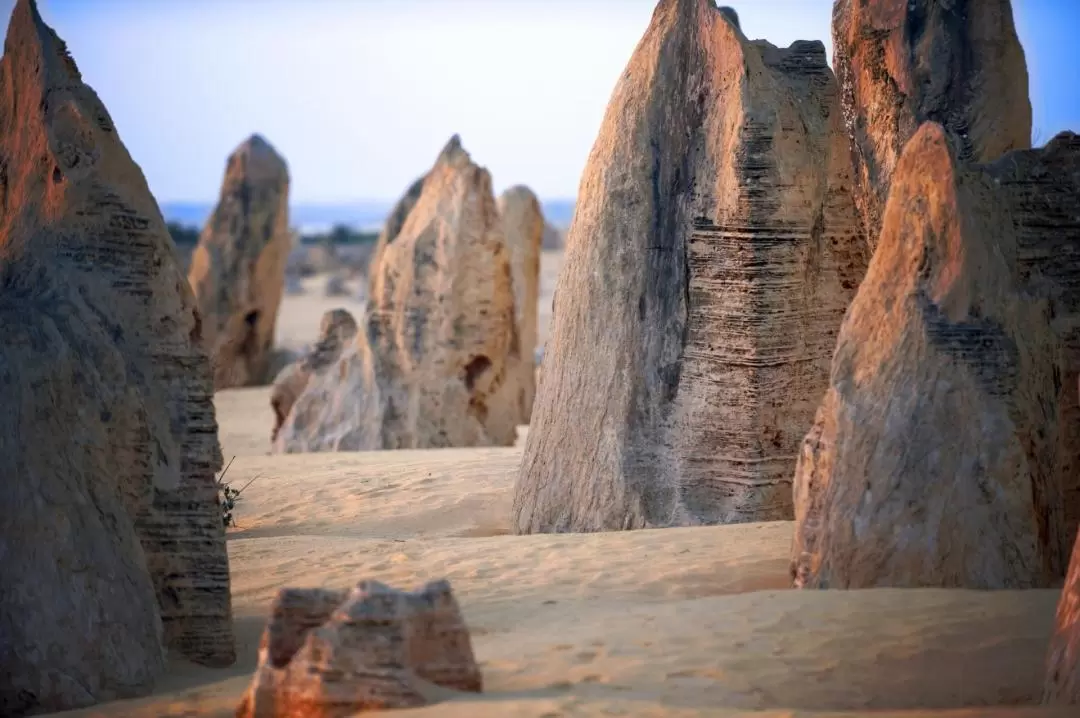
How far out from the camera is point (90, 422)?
6668 mm

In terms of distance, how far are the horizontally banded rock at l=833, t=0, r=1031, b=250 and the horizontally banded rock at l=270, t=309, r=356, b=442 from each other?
359 inches

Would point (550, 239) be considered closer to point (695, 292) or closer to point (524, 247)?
point (524, 247)

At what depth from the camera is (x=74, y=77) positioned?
7648 millimetres

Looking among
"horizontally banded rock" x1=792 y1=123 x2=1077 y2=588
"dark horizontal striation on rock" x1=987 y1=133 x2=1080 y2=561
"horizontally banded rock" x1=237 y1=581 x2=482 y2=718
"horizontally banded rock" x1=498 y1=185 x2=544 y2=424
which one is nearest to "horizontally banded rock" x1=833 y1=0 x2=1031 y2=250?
"dark horizontal striation on rock" x1=987 y1=133 x2=1080 y2=561

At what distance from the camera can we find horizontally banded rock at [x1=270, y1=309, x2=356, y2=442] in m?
18.6

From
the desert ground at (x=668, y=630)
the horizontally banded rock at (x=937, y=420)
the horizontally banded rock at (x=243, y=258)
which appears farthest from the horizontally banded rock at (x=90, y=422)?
the horizontally banded rock at (x=243, y=258)

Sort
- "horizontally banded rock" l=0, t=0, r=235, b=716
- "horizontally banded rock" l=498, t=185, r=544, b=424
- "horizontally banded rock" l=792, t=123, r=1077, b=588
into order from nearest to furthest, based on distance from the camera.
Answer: "horizontally banded rock" l=0, t=0, r=235, b=716 < "horizontally banded rock" l=792, t=123, r=1077, b=588 < "horizontally banded rock" l=498, t=185, r=544, b=424

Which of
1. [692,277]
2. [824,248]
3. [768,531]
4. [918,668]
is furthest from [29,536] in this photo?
[824,248]

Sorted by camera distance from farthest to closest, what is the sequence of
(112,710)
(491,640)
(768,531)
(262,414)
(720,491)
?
(262,414) → (720,491) → (768,531) → (491,640) → (112,710)

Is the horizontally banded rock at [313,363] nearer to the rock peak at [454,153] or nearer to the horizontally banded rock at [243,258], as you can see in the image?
the rock peak at [454,153]

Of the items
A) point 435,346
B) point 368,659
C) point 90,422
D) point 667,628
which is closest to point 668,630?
point 667,628

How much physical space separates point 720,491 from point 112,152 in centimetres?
416

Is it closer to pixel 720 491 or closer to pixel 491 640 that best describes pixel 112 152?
pixel 491 640

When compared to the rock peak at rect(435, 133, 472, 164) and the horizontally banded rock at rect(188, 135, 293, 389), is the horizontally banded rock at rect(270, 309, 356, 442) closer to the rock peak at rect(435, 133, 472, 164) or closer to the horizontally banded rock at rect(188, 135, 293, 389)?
the rock peak at rect(435, 133, 472, 164)
